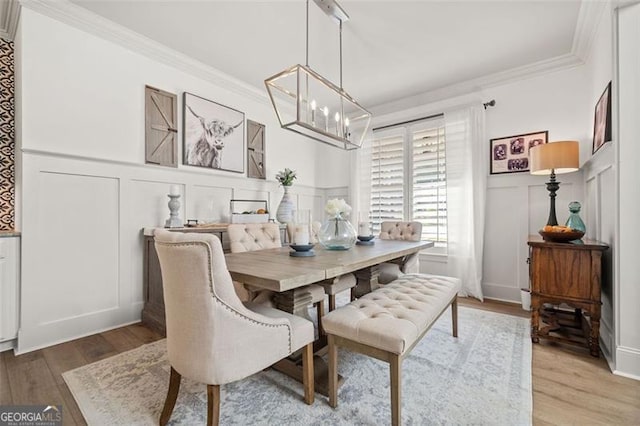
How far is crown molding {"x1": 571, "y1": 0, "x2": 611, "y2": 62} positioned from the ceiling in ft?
0.15

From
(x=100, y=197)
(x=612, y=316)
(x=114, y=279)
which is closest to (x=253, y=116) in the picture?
(x=100, y=197)

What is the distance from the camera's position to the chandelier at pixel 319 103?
2104 millimetres

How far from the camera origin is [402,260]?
117 inches

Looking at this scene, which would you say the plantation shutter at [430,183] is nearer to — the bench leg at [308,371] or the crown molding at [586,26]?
the crown molding at [586,26]

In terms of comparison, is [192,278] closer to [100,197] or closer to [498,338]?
[100,197]

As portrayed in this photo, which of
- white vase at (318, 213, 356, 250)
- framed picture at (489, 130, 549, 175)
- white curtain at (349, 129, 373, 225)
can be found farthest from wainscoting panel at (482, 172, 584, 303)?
white vase at (318, 213, 356, 250)

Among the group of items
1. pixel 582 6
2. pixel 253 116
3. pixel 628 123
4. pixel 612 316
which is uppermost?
pixel 582 6

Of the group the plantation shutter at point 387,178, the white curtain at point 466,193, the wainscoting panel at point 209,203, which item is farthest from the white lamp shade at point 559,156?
the wainscoting panel at point 209,203

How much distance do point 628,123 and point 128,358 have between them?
3752mm

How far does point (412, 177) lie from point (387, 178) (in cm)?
40

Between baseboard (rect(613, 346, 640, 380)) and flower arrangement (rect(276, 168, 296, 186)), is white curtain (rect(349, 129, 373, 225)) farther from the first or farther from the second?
baseboard (rect(613, 346, 640, 380))

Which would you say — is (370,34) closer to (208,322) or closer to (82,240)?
(208,322)

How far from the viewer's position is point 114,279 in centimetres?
258

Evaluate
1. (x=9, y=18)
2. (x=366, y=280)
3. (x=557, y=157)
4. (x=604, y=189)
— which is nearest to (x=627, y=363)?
(x=604, y=189)
